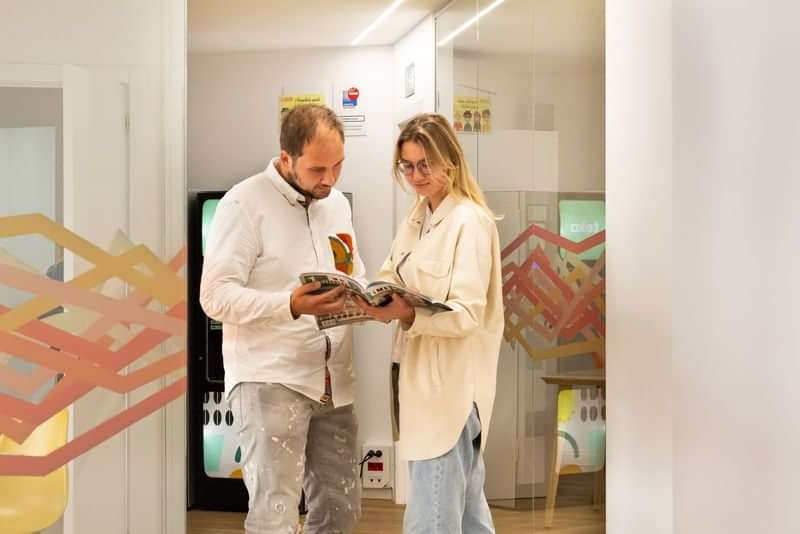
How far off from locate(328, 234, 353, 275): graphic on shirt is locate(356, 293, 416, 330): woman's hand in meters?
0.31

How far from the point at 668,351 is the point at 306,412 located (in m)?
1.08

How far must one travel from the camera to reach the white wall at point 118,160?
219 cm

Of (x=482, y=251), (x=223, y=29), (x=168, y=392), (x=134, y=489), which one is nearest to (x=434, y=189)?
(x=482, y=251)

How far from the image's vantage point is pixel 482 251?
2561 mm

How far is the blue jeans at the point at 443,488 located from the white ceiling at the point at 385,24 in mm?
1478

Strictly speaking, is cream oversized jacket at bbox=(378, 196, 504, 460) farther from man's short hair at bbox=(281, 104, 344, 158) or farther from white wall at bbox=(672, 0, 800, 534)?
white wall at bbox=(672, 0, 800, 534)

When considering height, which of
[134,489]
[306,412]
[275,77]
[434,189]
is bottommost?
[134,489]

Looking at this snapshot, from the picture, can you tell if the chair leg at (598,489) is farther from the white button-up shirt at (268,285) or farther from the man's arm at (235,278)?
the man's arm at (235,278)

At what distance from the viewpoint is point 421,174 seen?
8.77ft

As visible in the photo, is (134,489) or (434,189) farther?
(434,189)

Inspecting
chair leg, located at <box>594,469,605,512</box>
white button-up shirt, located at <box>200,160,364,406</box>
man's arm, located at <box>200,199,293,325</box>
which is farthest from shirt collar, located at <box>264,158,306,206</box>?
chair leg, located at <box>594,469,605,512</box>

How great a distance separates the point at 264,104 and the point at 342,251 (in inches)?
104

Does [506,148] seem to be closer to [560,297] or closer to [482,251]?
[560,297]

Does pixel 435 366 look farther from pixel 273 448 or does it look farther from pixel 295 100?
pixel 295 100
